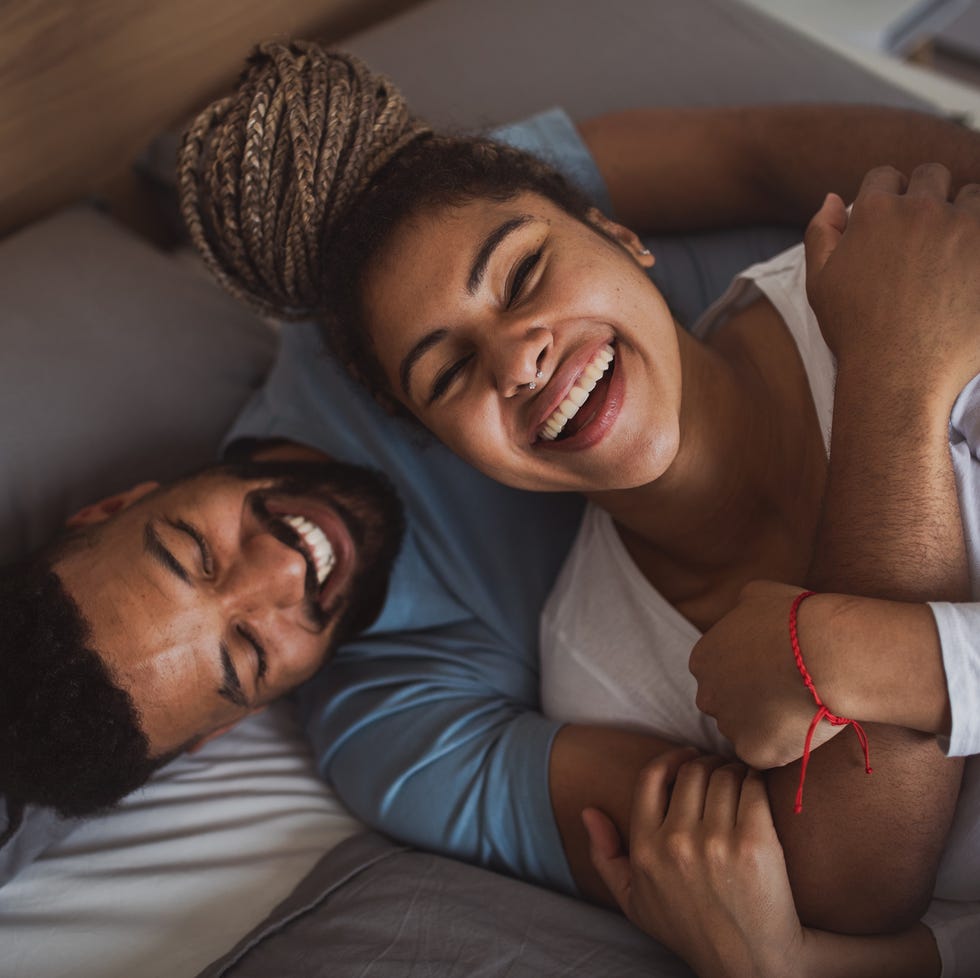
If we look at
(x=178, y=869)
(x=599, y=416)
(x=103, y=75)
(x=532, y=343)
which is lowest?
(x=178, y=869)

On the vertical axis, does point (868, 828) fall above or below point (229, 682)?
below

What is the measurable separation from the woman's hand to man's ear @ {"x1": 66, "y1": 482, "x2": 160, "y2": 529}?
32.8 inches

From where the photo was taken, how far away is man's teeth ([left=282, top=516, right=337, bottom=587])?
1428 millimetres

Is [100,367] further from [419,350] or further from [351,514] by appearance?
[419,350]

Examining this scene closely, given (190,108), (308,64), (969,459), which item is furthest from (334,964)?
(190,108)

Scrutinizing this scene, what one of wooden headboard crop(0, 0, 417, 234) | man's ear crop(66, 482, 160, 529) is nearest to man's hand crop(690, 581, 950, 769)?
man's ear crop(66, 482, 160, 529)

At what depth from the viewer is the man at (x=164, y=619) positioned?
123 cm

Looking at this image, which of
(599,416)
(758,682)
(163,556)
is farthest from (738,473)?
(163,556)

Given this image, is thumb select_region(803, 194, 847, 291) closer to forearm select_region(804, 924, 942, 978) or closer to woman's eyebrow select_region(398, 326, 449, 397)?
woman's eyebrow select_region(398, 326, 449, 397)

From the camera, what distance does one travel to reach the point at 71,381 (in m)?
1.54

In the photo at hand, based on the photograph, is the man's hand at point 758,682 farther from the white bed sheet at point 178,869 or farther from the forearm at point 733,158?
the forearm at point 733,158

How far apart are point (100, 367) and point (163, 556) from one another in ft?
1.40

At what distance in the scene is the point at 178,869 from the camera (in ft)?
4.33

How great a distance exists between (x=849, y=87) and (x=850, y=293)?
33.2 inches
